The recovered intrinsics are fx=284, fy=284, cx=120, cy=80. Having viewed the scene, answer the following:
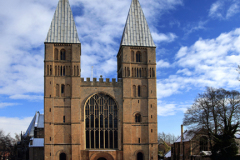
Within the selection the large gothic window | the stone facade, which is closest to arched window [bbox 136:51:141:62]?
the large gothic window

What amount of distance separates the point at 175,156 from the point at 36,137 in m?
27.7

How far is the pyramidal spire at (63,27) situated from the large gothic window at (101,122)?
9353mm

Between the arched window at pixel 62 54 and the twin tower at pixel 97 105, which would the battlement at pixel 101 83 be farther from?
the arched window at pixel 62 54

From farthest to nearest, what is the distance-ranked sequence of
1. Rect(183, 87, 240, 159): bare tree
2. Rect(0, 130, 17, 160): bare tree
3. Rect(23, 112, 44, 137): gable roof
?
Rect(0, 130, 17, 160): bare tree, Rect(23, 112, 44, 137): gable roof, Rect(183, 87, 240, 159): bare tree

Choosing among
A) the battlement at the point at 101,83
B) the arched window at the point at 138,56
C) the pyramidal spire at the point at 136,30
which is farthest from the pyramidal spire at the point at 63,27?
the arched window at the point at 138,56

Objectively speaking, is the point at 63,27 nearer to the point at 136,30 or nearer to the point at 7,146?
the point at 136,30

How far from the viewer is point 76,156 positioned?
37.4 meters

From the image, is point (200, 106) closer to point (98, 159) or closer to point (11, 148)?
point (98, 159)

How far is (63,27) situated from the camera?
42062mm

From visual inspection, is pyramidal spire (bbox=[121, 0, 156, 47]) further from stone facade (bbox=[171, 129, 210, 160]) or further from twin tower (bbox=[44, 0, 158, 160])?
stone facade (bbox=[171, 129, 210, 160])

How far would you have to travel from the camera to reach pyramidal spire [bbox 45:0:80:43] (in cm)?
4084

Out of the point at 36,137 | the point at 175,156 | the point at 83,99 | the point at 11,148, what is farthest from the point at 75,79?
the point at 11,148

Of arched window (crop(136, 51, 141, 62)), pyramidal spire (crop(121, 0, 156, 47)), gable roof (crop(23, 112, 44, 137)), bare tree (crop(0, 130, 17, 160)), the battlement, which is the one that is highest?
pyramidal spire (crop(121, 0, 156, 47))

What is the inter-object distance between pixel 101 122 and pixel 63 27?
15.1 metres
